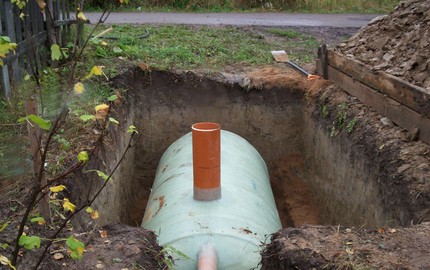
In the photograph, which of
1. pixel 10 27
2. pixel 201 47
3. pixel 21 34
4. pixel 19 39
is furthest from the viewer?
pixel 201 47

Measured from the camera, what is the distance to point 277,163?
27.1ft

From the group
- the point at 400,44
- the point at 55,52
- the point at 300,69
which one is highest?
the point at 55,52

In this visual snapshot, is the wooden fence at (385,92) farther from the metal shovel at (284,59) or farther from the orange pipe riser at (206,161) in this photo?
the orange pipe riser at (206,161)

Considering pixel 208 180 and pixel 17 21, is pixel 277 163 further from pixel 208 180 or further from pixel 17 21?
pixel 17 21

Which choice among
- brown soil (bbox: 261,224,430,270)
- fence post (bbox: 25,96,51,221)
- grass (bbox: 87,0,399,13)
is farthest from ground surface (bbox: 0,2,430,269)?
grass (bbox: 87,0,399,13)

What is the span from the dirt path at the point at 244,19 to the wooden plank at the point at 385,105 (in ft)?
21.7

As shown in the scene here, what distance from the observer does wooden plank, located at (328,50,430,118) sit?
480 cm

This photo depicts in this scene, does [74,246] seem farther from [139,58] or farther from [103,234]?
[139,58]

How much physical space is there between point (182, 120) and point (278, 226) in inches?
138

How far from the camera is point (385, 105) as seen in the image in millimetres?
5516

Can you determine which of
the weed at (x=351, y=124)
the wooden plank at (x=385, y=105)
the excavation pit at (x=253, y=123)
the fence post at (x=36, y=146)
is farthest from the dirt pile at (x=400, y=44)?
the fence post at (x=36, y=146)

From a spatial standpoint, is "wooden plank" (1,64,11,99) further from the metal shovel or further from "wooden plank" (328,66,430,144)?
the metal shovel

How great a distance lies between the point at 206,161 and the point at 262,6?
14781 millimetres

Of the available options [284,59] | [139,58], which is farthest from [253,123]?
[139,58]
